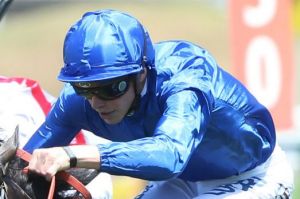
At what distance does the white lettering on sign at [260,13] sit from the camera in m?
7.76

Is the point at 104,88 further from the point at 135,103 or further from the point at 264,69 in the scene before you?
the point at 264,69

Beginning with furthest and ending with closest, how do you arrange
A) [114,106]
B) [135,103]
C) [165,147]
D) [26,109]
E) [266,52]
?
[266,52]
[26,109]
[135,103]
[114,106]
[165,147]

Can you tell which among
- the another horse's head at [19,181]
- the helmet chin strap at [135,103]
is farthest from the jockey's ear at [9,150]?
the helmet chin strap at [135,103]

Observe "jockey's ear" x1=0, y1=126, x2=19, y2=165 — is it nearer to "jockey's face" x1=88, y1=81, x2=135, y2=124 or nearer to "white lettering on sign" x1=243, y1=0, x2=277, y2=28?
"jockey's face" x1=88, y1=81, x2=135, y2=124

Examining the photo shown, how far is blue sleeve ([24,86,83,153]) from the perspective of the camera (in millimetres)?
3852

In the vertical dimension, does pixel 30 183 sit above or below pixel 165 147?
below

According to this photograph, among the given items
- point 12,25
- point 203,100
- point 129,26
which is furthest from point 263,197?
point 12,25

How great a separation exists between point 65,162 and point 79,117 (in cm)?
80

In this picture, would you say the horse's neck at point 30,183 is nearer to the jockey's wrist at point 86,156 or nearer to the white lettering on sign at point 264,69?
the jockey's wrist at point 86,156

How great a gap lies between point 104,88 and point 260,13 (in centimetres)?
454

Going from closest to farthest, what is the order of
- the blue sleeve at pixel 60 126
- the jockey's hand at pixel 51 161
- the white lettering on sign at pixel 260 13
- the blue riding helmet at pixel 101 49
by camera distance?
the jockey's hand at pixel 51 161, the blue riding helmet at pixel 101 49, the blue sleeve at pixel 60 126, the white lettering on sign at pixel 260 13

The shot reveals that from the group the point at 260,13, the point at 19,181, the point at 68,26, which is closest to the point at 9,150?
the point at 19,181

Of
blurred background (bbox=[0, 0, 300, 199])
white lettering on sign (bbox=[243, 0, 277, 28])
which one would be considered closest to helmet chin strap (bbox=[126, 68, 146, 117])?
white lettering on sign (bbox=[243, 0, 277, 28])

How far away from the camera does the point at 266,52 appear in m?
8.02
